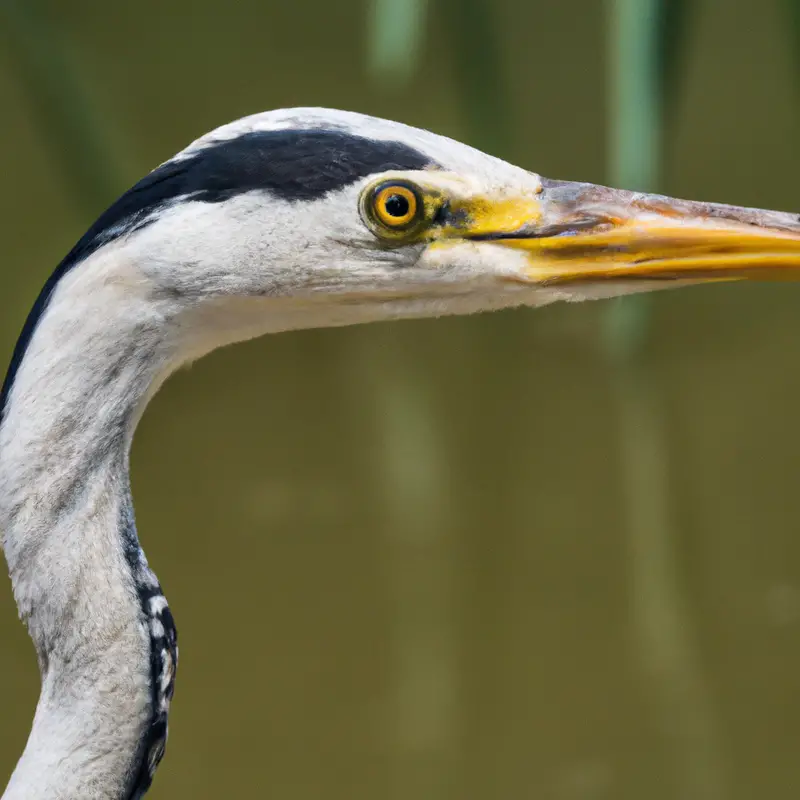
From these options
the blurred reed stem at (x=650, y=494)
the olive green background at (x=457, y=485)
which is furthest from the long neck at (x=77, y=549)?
the olive green background at (x=457, y=485)

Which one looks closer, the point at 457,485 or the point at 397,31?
the point at 397,31

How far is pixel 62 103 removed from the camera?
99.9 inches

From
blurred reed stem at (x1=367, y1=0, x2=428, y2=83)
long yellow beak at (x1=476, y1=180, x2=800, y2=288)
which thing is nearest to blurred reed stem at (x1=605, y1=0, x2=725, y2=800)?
blurred reed stem at (x1=367, y1=0, x2=428, y2=83)

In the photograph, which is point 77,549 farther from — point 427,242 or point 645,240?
point 645,240

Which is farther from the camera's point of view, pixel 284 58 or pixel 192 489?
pixel 284 58

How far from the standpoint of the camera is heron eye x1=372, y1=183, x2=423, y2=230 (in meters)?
1.22

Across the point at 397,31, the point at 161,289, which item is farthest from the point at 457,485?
the point at 161,289

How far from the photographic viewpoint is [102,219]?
119 centimetres

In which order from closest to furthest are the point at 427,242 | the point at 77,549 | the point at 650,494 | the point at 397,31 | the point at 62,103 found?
the point at 77,549, the point at 427,242, the point at 397,31, the point at 62,103, the point at 650,494

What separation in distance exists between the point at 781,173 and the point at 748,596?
157 centimetres

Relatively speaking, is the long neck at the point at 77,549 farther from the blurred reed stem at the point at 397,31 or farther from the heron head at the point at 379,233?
the blurred reed stem at the point at 397,31

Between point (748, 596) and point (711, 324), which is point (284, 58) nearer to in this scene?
point (711, 324)

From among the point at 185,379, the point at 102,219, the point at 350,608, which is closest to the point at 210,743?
the point at 350,608

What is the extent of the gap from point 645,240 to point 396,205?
0.30 metres
